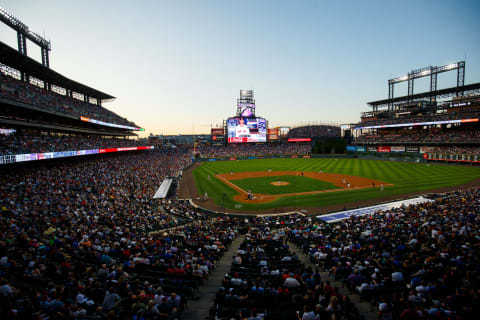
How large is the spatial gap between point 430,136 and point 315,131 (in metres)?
48.9

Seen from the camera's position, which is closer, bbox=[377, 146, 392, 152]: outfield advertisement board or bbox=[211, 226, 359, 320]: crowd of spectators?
bbox=[211, 226, 359, 320]: crowd of spectators

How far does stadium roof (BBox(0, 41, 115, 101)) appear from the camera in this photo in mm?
26386

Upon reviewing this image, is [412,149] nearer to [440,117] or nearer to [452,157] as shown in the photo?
[440,117]

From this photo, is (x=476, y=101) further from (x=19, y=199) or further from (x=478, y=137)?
(x=19, y=199)

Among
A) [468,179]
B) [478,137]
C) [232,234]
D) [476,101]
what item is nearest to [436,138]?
[478,137]

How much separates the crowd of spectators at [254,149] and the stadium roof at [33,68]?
40708 mm

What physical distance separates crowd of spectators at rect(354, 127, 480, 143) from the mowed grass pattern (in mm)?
43478

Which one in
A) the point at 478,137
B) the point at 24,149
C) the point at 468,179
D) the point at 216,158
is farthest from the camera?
the point at 216,158

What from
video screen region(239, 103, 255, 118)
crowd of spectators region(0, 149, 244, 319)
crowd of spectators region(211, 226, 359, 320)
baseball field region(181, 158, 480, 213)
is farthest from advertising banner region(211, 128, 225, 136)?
crowd of spectators region(211, 226, 359, 320)

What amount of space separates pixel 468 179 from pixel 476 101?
145ft

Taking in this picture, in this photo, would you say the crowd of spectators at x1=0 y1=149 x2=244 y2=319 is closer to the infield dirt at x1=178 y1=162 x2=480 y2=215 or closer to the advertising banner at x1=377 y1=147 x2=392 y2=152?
the infield dirt at x1=178 y1=162 x2=480 y2=215

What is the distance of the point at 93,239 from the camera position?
11.9m

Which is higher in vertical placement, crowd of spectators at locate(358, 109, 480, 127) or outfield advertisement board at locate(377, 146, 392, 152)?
crowd of spectators at locate(358, 109, 480, 127)

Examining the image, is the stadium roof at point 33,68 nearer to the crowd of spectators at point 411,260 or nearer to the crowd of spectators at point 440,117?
the crowd of spectators at point 411,260
